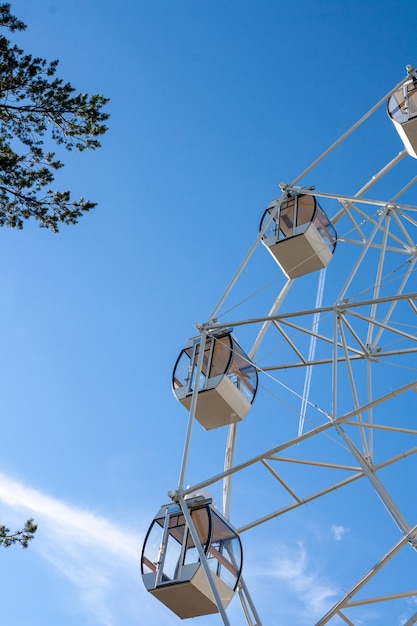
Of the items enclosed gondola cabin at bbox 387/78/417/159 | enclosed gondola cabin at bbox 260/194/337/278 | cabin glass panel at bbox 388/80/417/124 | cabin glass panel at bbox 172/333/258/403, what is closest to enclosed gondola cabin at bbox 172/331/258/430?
cabin glass panel at bbox 172/333/258/403

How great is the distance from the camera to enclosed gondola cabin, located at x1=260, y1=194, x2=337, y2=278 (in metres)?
19.9

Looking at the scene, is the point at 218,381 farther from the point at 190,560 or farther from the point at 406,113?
the point at 406,113

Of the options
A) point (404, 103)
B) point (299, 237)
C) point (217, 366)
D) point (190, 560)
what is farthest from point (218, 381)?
point (404, 103)

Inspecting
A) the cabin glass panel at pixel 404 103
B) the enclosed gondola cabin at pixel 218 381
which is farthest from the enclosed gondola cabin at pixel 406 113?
the enclosed gondola cabin at pixel 218 381

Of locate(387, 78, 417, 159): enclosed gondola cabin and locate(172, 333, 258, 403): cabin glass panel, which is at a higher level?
locate(387, 78, 417, 159): enclosed gondola cabin

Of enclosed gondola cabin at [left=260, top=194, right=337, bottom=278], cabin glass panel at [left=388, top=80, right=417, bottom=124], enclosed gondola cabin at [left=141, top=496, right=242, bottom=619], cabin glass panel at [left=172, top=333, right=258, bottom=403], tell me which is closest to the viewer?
enclosed gondola cabin at [left=141, top=496, right=242, bottom=619]

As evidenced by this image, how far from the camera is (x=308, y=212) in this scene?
20.3m

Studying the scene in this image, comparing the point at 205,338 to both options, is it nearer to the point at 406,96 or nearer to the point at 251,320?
the point at 251,320

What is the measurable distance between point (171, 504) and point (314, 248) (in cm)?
717

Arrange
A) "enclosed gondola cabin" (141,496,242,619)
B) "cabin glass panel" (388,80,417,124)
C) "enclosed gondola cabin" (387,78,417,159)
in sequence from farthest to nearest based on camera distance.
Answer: "cabin glass panel" (388,80,417,124) < "enclosed gondola cabin" (387,78,417,159) < "enclosed gondola cabin" (141,496,242,619)

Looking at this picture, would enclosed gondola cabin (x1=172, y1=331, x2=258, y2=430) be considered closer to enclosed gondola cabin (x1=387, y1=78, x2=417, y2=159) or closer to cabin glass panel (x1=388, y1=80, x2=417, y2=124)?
enclosed gondola cabin (x1=387, y1=78, x2=417, y2=159)

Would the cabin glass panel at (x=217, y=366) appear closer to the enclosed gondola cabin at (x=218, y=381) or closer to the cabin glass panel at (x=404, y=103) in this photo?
the enclosed gondola cabin at (x=218, y=381)

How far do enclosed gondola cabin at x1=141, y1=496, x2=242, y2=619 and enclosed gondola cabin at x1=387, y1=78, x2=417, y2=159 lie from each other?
8982mm

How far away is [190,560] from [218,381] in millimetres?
4080
